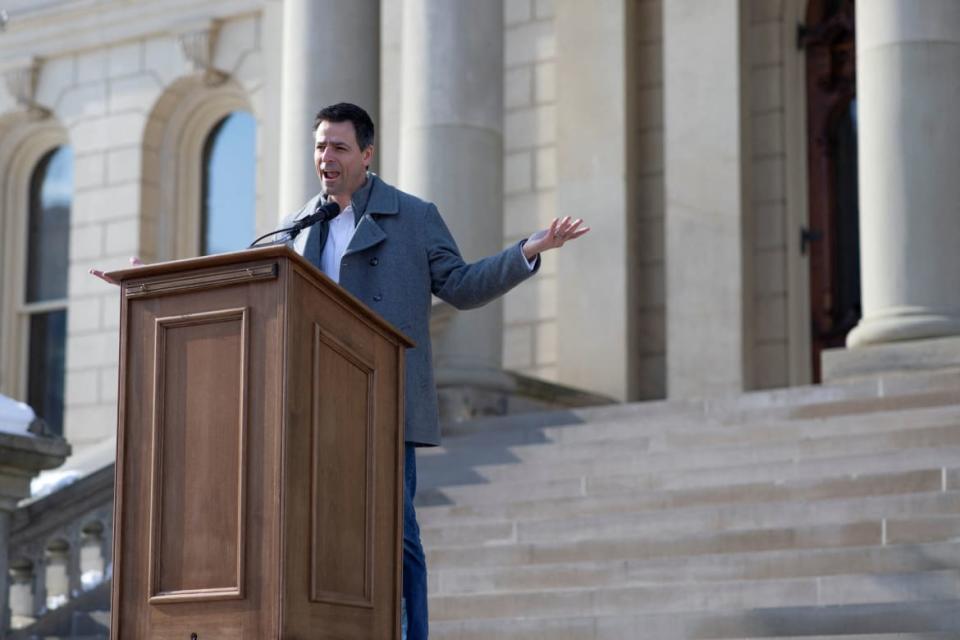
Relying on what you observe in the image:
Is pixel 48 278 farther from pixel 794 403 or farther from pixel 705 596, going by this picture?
pixel 705 596

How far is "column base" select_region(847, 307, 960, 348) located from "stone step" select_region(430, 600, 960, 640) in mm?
4054

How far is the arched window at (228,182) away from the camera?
1827 centimetres

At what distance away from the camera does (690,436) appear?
33.3 ft

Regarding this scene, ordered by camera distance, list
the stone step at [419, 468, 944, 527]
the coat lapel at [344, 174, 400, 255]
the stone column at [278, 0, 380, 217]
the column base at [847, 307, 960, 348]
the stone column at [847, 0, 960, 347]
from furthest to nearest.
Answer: the stone column at [278, 0, 380, 217]
the stone column at [847, 0, 960, 347]
the column base at [847, 307, 960, 348]
the stone step at [419, 468, 944, 527]
the coat lapel at [344, 174, 400, 255]

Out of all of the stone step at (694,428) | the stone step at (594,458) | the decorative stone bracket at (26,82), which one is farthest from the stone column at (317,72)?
the decorative stone bracket at (26,82)

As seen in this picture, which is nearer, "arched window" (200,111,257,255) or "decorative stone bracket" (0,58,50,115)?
"arched window" (200,111,257,255)

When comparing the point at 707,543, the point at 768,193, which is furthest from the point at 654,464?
the point at 768,193

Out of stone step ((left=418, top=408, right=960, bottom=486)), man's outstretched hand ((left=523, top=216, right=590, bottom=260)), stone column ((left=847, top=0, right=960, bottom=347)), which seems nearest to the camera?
man's outstretched hand ((left=523, top=216, right=590, bottom=260))

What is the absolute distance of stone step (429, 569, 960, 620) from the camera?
7211 mm

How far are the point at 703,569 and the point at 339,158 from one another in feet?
10.3

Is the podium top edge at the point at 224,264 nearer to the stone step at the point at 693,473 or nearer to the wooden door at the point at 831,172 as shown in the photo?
the stone step at the point at 693,473

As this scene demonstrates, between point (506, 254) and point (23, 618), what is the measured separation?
17.3 ft

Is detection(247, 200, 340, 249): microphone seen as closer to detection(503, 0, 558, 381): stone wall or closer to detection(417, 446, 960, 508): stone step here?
detection(417, 446, 960, 508): stone step

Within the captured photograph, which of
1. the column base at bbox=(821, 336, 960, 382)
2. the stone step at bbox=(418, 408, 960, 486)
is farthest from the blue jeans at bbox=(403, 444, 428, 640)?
the column base at bbox=(821, 336, 960, 382)
